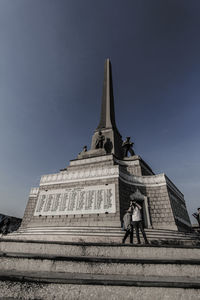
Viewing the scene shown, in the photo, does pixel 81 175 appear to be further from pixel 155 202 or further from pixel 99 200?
pixel 155 202

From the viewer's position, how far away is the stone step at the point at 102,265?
3125 mm

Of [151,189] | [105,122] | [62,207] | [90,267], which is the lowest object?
[90,267]

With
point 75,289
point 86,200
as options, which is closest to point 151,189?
point 86,200

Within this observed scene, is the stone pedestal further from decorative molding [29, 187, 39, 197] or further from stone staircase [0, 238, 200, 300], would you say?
stone staircase [0, 238, 200, 300]

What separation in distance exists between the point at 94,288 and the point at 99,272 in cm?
48

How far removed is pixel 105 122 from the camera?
77.8 feet

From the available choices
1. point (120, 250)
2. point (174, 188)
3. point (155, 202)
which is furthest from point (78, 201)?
point (174, 188)

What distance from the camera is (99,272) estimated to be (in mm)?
3203

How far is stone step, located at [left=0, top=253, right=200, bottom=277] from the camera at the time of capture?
10.3 feet

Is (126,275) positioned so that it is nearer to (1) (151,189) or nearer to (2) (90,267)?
(2) (90,267)

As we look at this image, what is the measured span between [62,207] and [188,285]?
37.2ft

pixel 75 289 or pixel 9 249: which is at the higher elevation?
pixel 9 249

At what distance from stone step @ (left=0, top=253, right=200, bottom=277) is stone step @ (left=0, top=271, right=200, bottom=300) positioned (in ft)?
0.79

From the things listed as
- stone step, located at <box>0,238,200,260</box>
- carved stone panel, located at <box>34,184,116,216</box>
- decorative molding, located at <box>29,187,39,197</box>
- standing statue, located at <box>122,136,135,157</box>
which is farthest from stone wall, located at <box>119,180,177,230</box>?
decorative molding, located at <box>29,187,39,197</box>
